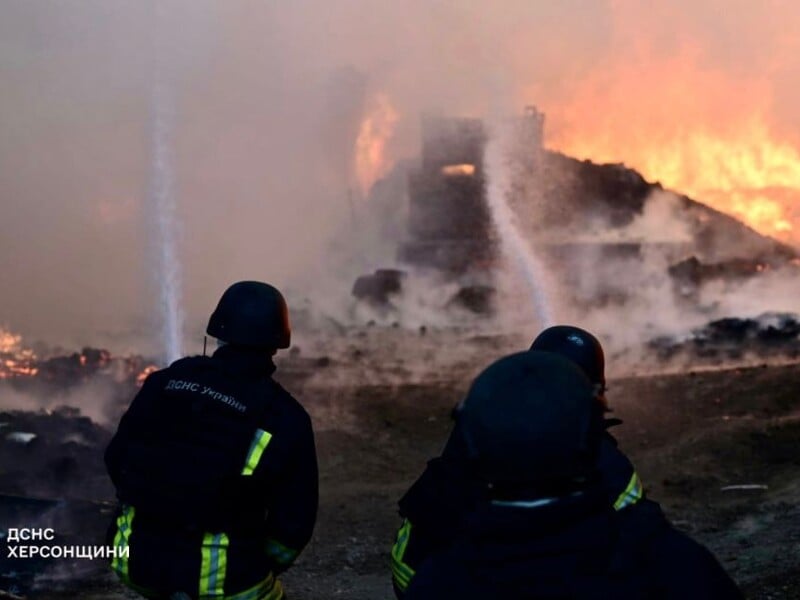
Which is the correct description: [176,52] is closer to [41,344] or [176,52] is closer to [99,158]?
[99,158]

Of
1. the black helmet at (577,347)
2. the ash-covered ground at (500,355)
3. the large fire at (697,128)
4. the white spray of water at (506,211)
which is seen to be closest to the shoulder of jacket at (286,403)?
the black helmet at (577,347)

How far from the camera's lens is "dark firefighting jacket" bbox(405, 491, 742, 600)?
157cm

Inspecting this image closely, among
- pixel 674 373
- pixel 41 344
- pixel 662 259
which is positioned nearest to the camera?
pixel 674 373

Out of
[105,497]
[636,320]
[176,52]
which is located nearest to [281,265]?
[176,52]

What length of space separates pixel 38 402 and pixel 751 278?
13.8 meters

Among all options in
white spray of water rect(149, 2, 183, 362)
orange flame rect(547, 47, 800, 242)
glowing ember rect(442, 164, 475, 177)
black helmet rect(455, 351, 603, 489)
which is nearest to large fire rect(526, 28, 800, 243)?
orange flame rect(547, 47, 800, 242)

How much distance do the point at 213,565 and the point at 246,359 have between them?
2.17 feet

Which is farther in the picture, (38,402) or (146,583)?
(38,402)

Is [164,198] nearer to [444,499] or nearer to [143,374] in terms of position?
[143,374]

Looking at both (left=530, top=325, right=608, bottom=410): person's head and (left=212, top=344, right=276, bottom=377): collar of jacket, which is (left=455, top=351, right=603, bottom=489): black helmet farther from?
(left=530, top=325, right=608, bottom=410): person's head

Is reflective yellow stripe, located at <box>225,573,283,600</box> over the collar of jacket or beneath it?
beneath

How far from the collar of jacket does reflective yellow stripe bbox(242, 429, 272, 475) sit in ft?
0.90

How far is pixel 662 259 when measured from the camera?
2080 cm

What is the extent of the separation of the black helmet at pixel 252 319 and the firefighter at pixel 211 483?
137 mm
